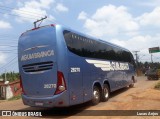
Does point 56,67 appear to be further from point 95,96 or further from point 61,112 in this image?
point 95,96

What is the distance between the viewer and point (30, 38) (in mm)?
10914

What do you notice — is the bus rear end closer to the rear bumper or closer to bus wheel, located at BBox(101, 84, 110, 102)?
the rear bumper

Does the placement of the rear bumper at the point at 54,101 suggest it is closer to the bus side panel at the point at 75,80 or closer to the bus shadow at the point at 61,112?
the bus side panel at the point at 75,80

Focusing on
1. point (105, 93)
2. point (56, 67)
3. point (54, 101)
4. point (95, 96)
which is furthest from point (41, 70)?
point (105, 93)

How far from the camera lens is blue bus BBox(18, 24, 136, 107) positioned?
32.8 feet

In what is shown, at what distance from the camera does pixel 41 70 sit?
34.2ft

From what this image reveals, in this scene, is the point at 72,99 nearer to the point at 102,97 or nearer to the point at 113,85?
the point at 102,97

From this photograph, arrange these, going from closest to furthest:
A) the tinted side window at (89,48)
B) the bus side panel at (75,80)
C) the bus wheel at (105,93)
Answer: the bus side panel at (75,80) → the tinted side window at (89,48) → the bus wheel at (105,93)

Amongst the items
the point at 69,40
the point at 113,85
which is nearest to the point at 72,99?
the point at 69,40

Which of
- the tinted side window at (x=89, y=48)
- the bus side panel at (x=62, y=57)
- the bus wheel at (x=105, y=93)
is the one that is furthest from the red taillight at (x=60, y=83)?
the bus wheel at (x=105, y=93)

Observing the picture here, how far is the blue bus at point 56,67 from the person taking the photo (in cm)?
1000

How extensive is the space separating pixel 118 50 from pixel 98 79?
213 inches

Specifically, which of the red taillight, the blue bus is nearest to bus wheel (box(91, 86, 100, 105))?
the blue bus

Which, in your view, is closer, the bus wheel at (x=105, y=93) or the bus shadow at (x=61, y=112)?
the bus shadow at (x=61, y=112)
